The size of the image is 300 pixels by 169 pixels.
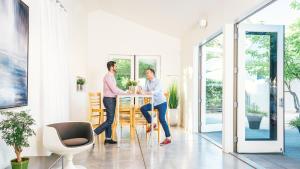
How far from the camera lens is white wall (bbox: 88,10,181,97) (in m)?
7.93

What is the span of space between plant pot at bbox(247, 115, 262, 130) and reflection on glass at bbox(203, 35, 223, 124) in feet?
6.85

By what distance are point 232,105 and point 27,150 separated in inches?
130

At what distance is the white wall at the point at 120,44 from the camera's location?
7930mm

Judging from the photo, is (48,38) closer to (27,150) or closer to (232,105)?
(27,150)

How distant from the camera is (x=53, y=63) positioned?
445cm

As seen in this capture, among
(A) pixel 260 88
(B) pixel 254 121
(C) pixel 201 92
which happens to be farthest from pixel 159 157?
(C) pixel 201 92

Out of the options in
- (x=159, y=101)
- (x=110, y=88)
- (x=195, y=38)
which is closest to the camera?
(x=110, y=88)

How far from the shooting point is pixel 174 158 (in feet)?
13.9

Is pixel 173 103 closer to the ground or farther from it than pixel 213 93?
closer to the ground

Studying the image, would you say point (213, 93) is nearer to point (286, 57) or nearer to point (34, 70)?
point (286, 57)

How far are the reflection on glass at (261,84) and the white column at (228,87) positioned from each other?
27cm

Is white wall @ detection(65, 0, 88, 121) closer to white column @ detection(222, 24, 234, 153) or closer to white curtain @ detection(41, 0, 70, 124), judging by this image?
white curtain @ detection(41, 0, 70, 124)

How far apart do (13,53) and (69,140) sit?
1285 mm

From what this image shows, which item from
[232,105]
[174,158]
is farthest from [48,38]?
[232,105]
